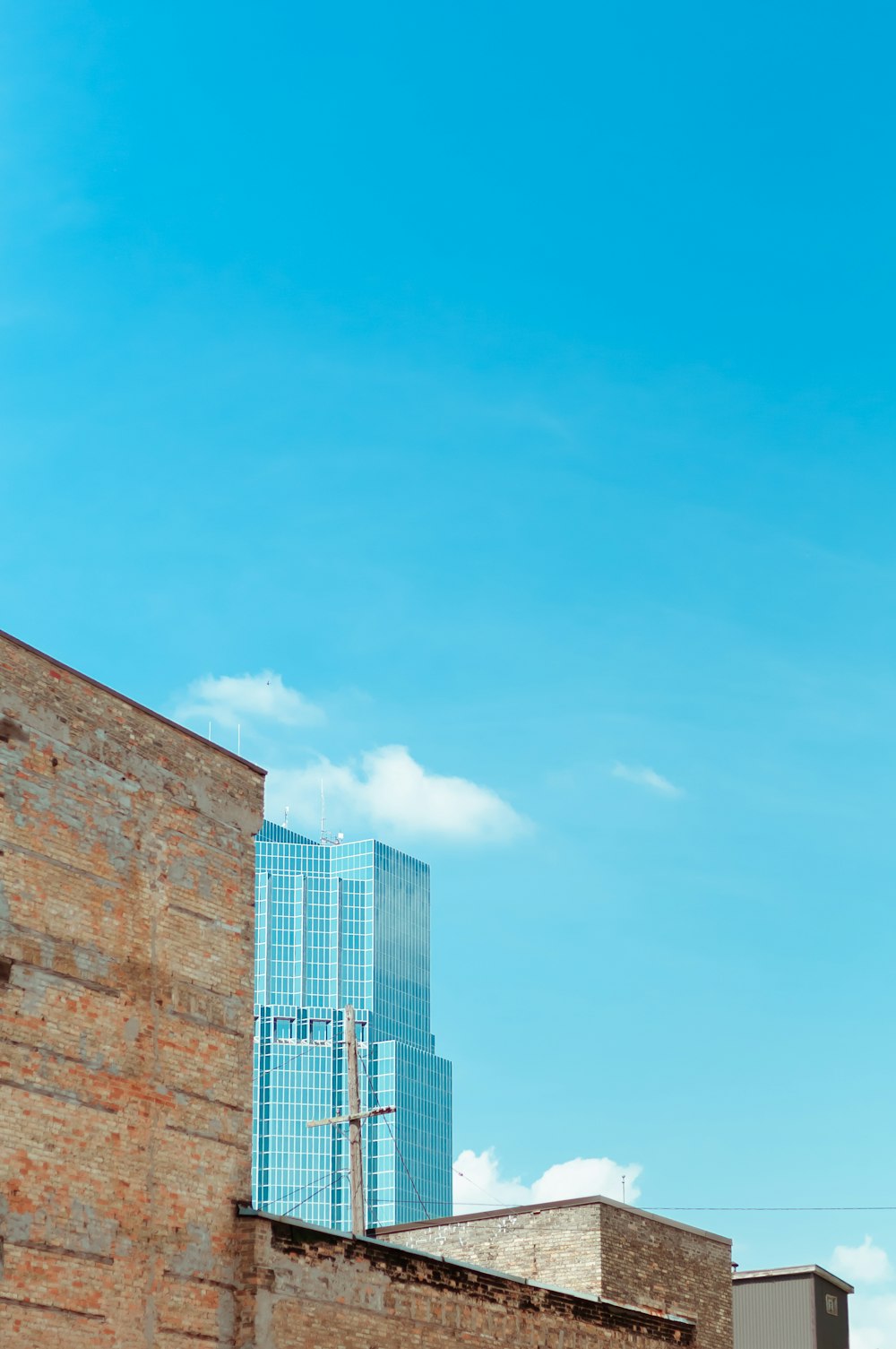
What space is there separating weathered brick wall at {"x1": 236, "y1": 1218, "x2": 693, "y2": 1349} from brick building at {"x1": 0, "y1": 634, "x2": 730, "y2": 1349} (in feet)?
0.12

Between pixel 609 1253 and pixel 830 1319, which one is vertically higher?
pixel 609 1253

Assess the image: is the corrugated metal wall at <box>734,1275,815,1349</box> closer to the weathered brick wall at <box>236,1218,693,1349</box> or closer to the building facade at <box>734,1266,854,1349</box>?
the building facade at <box>734,1266,854,1349</box>

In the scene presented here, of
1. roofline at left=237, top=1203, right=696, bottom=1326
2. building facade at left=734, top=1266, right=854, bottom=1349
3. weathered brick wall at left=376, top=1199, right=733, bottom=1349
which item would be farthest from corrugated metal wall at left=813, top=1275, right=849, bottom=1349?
roofline at left=237, top=1203, right=696, bottom=1326

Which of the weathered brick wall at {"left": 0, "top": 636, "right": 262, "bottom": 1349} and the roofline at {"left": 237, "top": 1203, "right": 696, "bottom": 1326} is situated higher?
the weathered brick wall at {"left": 0, "top": 636, "right": 262, "bottom": 1349}

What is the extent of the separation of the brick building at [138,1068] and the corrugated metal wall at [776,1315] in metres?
20.3

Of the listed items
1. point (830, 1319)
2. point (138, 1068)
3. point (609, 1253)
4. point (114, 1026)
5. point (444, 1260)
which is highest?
point (114, 1026)

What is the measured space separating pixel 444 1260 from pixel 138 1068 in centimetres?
626

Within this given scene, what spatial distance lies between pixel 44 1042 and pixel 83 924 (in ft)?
5.38

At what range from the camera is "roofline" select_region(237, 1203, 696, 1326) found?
2228 centimetres

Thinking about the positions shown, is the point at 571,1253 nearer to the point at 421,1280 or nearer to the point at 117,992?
the point at 421,1280

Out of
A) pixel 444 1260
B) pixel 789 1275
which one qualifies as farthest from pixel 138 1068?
pixel 789 1275

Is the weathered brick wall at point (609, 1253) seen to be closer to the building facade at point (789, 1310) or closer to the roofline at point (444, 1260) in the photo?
the roofline at point (444, 1260)

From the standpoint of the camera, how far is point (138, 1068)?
2138 cm

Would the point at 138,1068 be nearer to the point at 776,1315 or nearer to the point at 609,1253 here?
the point at 609,1253
